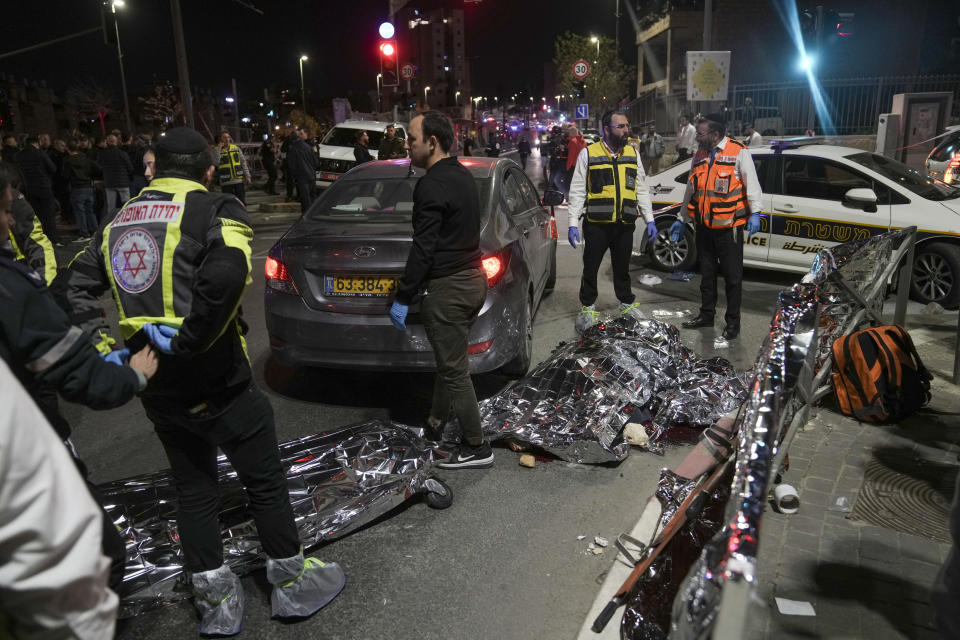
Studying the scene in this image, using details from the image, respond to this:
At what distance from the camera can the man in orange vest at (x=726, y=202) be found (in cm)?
638

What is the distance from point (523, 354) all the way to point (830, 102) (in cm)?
1701

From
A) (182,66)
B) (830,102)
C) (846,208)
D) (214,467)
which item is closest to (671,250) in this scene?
(846,208)

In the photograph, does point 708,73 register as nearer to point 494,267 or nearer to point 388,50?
point 388,50

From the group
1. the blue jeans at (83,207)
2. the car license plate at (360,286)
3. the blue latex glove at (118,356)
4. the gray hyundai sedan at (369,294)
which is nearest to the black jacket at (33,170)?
the blue jeans at (83,207)

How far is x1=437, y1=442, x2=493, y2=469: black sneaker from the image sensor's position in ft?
13.8

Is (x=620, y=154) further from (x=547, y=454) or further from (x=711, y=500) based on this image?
(x=711, y=500)

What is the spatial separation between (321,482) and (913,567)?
289 centimetres

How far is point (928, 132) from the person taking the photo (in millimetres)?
14695

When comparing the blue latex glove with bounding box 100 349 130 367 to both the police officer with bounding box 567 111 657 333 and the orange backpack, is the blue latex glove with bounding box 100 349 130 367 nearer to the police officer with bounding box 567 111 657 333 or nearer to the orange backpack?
the orange backpack

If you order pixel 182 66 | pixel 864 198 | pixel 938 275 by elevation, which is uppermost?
pixel 182 66

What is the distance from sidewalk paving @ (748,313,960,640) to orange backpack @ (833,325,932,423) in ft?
0.38

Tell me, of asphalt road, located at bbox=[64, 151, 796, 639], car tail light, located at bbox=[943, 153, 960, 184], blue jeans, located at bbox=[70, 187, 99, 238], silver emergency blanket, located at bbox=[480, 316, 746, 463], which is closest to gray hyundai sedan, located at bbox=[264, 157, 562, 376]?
silver emergency blanket, located at bbox=[480, 316, 746, 463]

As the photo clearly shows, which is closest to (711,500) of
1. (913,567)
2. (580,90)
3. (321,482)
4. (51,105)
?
(913,567)

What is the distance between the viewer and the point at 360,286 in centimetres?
470
